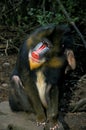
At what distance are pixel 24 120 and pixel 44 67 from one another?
0.63 metres

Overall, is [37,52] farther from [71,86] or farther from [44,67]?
[71,86]

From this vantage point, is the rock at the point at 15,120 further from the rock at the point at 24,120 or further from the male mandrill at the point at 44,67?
the male mandrill at the point at 44,67

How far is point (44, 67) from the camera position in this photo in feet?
13.6

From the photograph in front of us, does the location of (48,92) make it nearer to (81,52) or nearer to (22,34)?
(81,52)

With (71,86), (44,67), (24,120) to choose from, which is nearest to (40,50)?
(44,67)

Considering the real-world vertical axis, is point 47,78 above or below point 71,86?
above

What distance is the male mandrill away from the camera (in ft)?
13.3

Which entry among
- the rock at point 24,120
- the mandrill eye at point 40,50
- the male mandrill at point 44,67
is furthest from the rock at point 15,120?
the mandrill eye at point 40,50

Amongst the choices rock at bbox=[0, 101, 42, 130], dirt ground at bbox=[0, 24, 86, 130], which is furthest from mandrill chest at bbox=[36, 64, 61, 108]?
dirt ground at bbox=[0, 24, 86, 130]

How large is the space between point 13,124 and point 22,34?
9.72ft

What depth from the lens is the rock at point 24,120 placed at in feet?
14.0

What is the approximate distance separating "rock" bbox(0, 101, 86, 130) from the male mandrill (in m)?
0.13

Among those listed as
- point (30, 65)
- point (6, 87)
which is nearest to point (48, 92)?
point (30, 65)

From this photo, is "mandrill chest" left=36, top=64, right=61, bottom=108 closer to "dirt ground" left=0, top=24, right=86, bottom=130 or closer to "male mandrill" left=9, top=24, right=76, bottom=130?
"male mandrill" left=9, top=24, right=76, bottom=130
